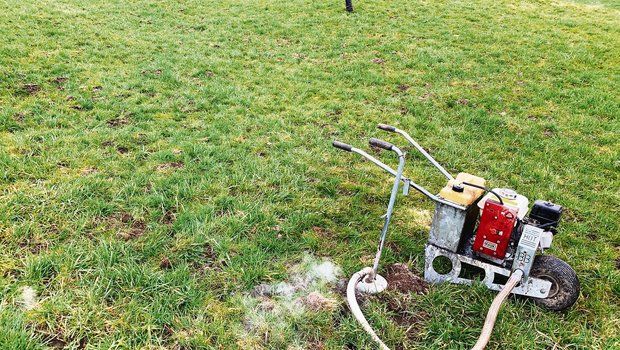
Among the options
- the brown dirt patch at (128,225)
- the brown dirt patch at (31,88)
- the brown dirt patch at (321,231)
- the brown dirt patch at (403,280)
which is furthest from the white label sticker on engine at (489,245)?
the brown dirt patch at (31,88)

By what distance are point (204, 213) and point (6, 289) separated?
1614 millimetres

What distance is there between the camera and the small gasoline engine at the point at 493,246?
306 centimetres

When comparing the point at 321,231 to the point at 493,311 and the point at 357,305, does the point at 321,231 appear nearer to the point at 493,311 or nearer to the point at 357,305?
the point at 357,305

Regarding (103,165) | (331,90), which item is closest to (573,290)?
(103,165)

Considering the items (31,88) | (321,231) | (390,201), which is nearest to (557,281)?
(390,201)

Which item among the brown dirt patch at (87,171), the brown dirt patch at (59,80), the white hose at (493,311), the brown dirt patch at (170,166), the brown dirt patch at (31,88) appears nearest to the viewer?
the white hose at (493,311)

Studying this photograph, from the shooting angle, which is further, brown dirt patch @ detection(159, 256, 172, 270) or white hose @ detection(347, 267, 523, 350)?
brown dirt patch @ detection(159, 256, 172, 270)

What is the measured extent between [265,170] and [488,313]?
2.86 m

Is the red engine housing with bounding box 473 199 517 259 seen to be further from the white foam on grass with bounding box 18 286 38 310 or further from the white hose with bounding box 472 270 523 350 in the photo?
the white foam on grass with bounding box 18 286 38 310

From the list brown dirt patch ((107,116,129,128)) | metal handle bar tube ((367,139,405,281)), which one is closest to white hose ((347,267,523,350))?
metal handle bar tube ((367,139,405,281))

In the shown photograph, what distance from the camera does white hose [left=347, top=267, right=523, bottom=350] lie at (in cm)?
269

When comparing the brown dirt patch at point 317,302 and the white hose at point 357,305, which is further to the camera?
the brown dirt patch at point 317,302

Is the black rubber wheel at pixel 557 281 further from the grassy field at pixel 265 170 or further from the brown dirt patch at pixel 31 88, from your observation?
the brown dirt patch at pixel 31 88

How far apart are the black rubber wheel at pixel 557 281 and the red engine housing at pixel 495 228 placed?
0.98 ft
